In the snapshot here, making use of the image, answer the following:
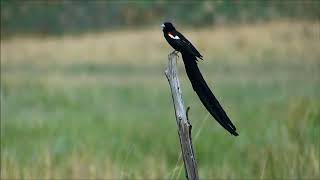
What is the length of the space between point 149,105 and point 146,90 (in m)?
1.93

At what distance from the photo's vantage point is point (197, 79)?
3924mm

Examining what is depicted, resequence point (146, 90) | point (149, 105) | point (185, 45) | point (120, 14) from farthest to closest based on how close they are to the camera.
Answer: point (120, 14) < point (146, 90) < point (149, 105) < point (185, 45)

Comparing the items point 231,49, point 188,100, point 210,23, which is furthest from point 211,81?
point 210,23

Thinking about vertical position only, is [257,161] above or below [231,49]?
above

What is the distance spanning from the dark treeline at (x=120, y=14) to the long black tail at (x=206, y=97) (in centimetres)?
2268

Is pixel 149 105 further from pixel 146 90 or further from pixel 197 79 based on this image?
pixel 197 79

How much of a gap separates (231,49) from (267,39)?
1.44 metres

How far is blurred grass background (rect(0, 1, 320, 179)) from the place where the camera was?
24.8ft

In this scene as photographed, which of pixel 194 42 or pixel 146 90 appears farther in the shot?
pixel 194 42

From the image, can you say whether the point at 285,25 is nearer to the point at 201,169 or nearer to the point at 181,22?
the point at 181,22

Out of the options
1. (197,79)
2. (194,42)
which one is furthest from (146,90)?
(197,79)

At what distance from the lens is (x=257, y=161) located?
306 inches

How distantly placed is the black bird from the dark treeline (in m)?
22.5

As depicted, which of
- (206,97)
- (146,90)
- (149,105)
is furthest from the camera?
(146,90)
